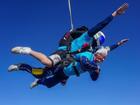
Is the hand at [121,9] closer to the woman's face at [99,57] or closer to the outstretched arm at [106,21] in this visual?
the outstretched arm at [106,21]

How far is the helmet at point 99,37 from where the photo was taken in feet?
33.8

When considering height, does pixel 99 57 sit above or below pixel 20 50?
below

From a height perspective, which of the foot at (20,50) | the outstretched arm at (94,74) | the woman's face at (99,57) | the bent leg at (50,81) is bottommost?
the outstretched arm at (94,74)

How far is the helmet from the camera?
406 inches

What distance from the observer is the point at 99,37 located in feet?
33.9

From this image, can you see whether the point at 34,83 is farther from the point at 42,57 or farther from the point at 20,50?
the point at 20,50

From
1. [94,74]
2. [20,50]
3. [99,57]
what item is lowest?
[94,74]

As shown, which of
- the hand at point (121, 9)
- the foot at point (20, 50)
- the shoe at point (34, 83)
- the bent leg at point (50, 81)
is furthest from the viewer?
the shoe at point (34, 83)

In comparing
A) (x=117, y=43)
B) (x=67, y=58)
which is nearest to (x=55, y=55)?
(x=67, y=58)

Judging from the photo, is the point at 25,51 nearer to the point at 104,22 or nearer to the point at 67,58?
the point at 67,58

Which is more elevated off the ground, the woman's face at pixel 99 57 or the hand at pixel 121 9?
the hand at pixel 121 9

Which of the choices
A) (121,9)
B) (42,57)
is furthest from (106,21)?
(42,57)

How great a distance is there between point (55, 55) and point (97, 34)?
1.07 meters

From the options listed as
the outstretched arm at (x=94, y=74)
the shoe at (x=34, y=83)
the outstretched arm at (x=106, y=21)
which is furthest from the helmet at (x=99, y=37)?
the shoe at (x=34, y=83)
